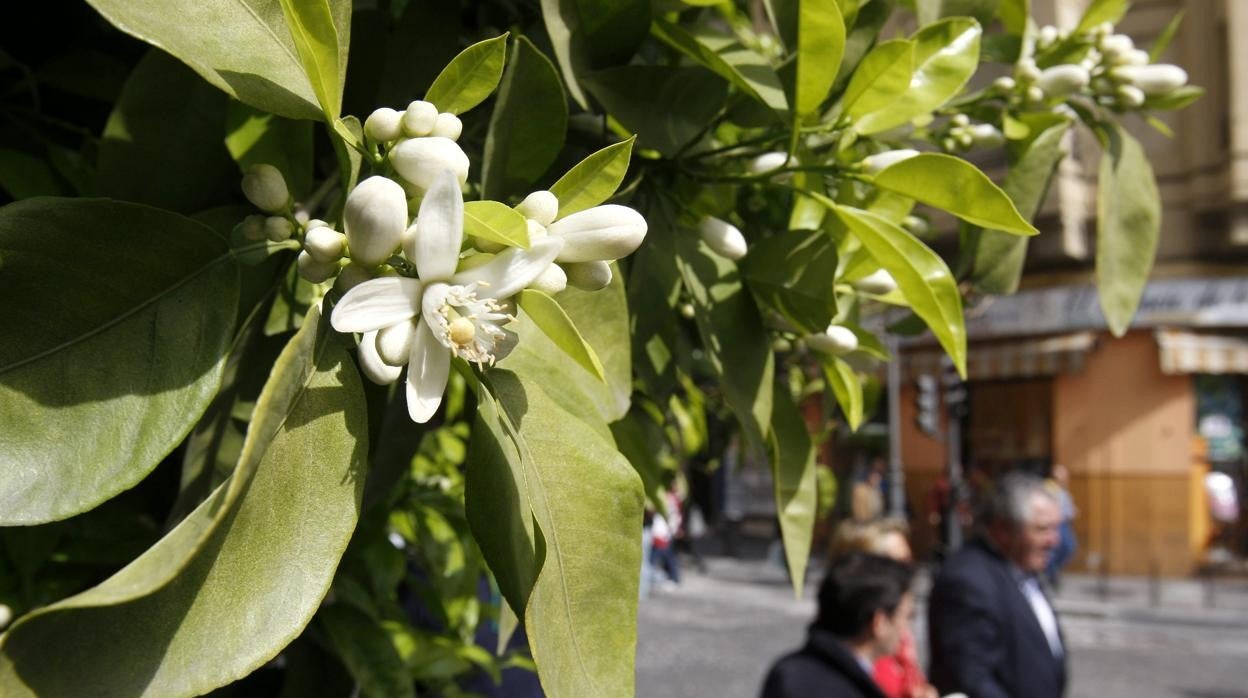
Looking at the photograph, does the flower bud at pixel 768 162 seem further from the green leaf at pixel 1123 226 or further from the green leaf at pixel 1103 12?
the green leaf at pixel 1103 12

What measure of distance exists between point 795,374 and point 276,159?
64.9 inches

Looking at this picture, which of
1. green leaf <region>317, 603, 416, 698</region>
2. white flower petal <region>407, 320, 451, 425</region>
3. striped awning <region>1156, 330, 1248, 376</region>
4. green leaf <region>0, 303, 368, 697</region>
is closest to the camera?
green leaf <region>0, 303, 368, 697</region>

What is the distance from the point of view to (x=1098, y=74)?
1190mm

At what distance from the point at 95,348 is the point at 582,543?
286mm

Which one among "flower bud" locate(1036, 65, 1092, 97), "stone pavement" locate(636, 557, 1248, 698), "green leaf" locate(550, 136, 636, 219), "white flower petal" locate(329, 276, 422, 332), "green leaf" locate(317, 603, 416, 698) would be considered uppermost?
"flower bud" locate(1036, 65, 1092, 97)

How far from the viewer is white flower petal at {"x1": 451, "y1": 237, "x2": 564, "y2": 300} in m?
0.60

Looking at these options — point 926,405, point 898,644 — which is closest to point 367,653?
point 898,644

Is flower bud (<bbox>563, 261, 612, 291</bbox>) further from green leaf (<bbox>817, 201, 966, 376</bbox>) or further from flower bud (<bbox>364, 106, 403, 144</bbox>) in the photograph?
green leaf (<bbox>817, 201, 966, 376</bbox>)

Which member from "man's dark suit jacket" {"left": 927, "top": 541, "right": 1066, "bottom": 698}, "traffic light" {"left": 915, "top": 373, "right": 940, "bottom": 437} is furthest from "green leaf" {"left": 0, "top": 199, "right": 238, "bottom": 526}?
"traffic light" {"left": 915, "top": 373, "right": 940, "bottom": 437}

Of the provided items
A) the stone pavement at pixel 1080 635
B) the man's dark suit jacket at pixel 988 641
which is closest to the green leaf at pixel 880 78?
the man's dark suit jacket at pixel 988 641

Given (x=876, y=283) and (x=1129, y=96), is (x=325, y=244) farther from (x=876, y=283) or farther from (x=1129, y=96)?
(x=1129, y=96)

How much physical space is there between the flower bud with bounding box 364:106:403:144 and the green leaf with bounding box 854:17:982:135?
38cm

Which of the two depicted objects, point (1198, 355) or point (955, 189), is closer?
point (955, 189)

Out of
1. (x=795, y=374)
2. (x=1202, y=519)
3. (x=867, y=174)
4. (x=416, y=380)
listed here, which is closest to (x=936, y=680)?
(x=795, y=374)
